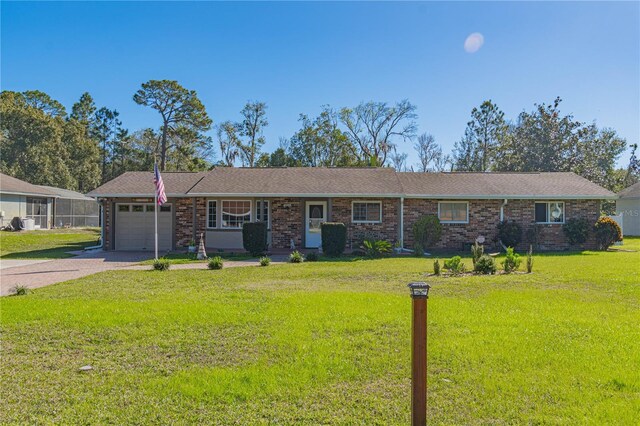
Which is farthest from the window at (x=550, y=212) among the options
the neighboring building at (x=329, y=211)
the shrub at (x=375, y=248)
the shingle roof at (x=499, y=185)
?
the shrub at (x=375, y=248)

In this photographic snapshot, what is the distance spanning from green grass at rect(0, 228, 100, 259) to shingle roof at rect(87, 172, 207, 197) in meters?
3.12

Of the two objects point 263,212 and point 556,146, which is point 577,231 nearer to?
point 263,212

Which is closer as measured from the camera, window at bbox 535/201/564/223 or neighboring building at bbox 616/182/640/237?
window at bbox 535/201/564/223

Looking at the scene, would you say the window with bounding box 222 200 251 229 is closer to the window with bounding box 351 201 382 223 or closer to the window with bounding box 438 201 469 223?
the window with bounding box 351 201 382 223

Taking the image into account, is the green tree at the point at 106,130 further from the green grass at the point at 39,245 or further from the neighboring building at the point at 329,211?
the neighboring building at the point at 329,211

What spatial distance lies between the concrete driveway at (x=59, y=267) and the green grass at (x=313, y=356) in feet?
7.00

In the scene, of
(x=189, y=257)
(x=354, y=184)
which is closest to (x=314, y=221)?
(x=354, y=184)

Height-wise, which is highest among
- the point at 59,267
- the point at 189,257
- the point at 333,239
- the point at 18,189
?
the point at 18,189

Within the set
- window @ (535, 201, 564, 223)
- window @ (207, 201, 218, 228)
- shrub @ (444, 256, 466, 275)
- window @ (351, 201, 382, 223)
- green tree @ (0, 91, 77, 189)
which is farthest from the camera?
green tree @ (0, 91, 77, 189)

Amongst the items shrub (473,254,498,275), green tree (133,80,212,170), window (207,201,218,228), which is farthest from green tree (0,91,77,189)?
shrub (473,254,498,275)

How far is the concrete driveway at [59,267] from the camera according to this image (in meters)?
10.7

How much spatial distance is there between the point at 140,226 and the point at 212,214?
→ 3317mm

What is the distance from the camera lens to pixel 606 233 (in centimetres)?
1859

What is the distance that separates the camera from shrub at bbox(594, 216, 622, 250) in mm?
18609
